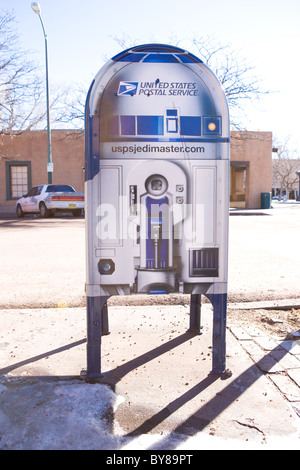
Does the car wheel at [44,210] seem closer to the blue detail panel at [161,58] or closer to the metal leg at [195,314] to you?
the metal leg at [195,314]

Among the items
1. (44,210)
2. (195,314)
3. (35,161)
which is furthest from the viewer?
(35,161)

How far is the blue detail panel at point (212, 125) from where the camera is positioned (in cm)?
297

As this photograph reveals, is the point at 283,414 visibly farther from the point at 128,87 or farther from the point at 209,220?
the point at 128,87

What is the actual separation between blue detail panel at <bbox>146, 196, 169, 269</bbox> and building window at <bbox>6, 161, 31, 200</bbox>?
24.6 m

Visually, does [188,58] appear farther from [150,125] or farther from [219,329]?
[219,329]

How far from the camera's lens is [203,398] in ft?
9.33

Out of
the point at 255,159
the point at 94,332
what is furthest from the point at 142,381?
the point at 255,159

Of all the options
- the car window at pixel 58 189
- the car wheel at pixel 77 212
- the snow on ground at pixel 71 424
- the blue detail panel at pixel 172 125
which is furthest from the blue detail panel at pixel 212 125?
the car window at pixel 58 189

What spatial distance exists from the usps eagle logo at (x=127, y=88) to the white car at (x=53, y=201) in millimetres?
16029

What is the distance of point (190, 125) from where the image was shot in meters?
2.97

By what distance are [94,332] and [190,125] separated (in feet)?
5.42

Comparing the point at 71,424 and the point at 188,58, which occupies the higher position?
the point at 188,58
